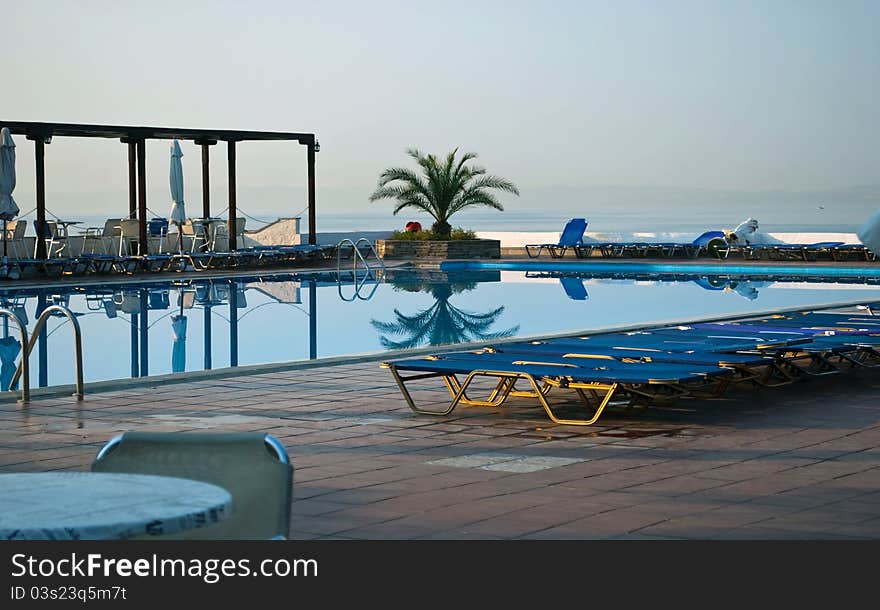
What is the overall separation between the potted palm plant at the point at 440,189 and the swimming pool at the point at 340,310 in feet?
14.7

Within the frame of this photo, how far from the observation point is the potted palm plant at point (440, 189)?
2638 centimetres

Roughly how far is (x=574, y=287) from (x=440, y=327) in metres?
5.89

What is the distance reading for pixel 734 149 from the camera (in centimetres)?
3203

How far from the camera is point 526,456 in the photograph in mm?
5469

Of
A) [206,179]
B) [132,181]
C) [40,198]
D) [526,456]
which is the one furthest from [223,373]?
[206,179]

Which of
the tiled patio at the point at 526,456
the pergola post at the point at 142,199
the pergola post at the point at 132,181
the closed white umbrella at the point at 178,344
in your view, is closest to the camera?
the tiled patio at the point at 526,456

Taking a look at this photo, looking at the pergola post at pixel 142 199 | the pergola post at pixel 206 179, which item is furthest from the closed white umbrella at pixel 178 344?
the pergola post at pixel 206 179

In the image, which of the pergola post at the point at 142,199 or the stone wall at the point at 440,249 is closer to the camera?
the pergola post at the point at 142,199

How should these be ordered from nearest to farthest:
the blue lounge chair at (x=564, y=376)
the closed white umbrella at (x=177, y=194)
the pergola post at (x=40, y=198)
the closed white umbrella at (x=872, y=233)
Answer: the closed white umbrella at (x=872, y=233) < the blue lounge chair at (x=564, y=376) < the pergola post at (x=40, y=198) < the closed white umbrella at (x=177, y=194)

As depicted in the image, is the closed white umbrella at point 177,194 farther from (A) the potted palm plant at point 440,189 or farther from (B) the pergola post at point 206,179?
(A) the potted palm plant at point 440,189

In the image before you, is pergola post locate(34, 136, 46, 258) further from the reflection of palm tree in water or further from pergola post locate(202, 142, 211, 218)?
the reflection of palm tree in water
